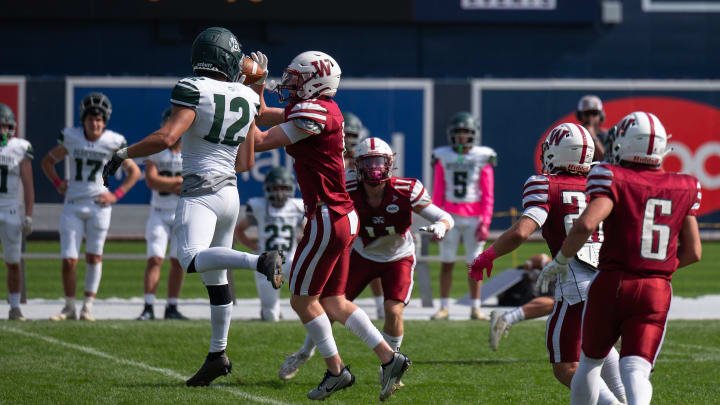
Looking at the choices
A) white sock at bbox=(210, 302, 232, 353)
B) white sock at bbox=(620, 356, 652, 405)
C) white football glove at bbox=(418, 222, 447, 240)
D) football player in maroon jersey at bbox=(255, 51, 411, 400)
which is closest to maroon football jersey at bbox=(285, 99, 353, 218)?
football player in maroon jersey at bbox=(255, 51, 411, 400)

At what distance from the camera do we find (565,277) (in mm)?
5293

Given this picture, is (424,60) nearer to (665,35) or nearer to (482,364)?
(665,35)

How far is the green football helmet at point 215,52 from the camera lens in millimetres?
6246

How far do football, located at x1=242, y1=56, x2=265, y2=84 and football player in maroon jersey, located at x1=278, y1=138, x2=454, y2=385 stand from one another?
1014 mm

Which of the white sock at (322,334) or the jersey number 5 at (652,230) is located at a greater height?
the jersey number 5 at (652,230)

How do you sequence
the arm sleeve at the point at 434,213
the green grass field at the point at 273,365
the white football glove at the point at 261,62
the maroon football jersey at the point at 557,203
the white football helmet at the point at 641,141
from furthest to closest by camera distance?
the arm sleeve at the point at 434,213 < the white football glove at the point at 261,62 < the green grass field at the point at 273,365 < the maroon football jersey at the point at 557,203 < the white football helmet at the point at 641,141

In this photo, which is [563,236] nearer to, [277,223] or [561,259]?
[561,259]

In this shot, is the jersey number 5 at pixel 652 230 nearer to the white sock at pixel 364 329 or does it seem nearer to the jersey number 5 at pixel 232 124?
the white sock at pixel 364 329

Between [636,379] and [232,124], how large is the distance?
109 inches

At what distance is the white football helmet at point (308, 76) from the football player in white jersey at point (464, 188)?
200 inches

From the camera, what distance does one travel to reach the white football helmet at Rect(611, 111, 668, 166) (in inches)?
191

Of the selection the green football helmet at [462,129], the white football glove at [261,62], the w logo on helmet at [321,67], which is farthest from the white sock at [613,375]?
the green football helmet at [462,129]

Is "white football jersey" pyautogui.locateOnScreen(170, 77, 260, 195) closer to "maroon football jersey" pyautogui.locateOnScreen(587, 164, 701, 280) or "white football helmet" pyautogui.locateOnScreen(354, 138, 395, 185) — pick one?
"white football helmet" pyautogui.locateOnScreen(354, 138, 395, 185)

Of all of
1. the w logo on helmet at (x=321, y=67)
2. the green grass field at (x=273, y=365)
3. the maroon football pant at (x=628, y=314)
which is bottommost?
the green grass field at (x=273, y=365)
